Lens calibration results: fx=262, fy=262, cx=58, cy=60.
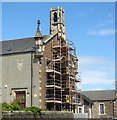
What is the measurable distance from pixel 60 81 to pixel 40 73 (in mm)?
4213

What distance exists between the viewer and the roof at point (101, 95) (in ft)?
156

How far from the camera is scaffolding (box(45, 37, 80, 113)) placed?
33250 mm

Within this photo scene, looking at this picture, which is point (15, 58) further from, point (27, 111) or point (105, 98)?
point (105, 98)

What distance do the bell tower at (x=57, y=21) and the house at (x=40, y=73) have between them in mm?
1437

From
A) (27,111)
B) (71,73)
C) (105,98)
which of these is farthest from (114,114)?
(27,111)

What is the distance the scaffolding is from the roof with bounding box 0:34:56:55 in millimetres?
2493

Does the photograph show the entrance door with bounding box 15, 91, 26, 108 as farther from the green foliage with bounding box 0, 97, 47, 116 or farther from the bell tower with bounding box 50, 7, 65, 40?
the bell tower with bounding box 50, 7, 65, 40

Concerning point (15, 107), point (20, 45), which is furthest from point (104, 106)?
point (15, 107)

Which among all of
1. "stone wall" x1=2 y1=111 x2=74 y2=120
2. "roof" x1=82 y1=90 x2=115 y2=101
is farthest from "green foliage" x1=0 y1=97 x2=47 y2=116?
"roof" x1=82 y1=90 x2=115 y2=101

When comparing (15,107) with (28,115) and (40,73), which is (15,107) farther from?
(40,73)

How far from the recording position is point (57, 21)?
131 feet

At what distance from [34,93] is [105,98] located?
20.0 m

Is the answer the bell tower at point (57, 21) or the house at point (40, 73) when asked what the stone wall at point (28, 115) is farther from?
the bell tower at point (57, 21)

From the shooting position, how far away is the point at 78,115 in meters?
33.3
